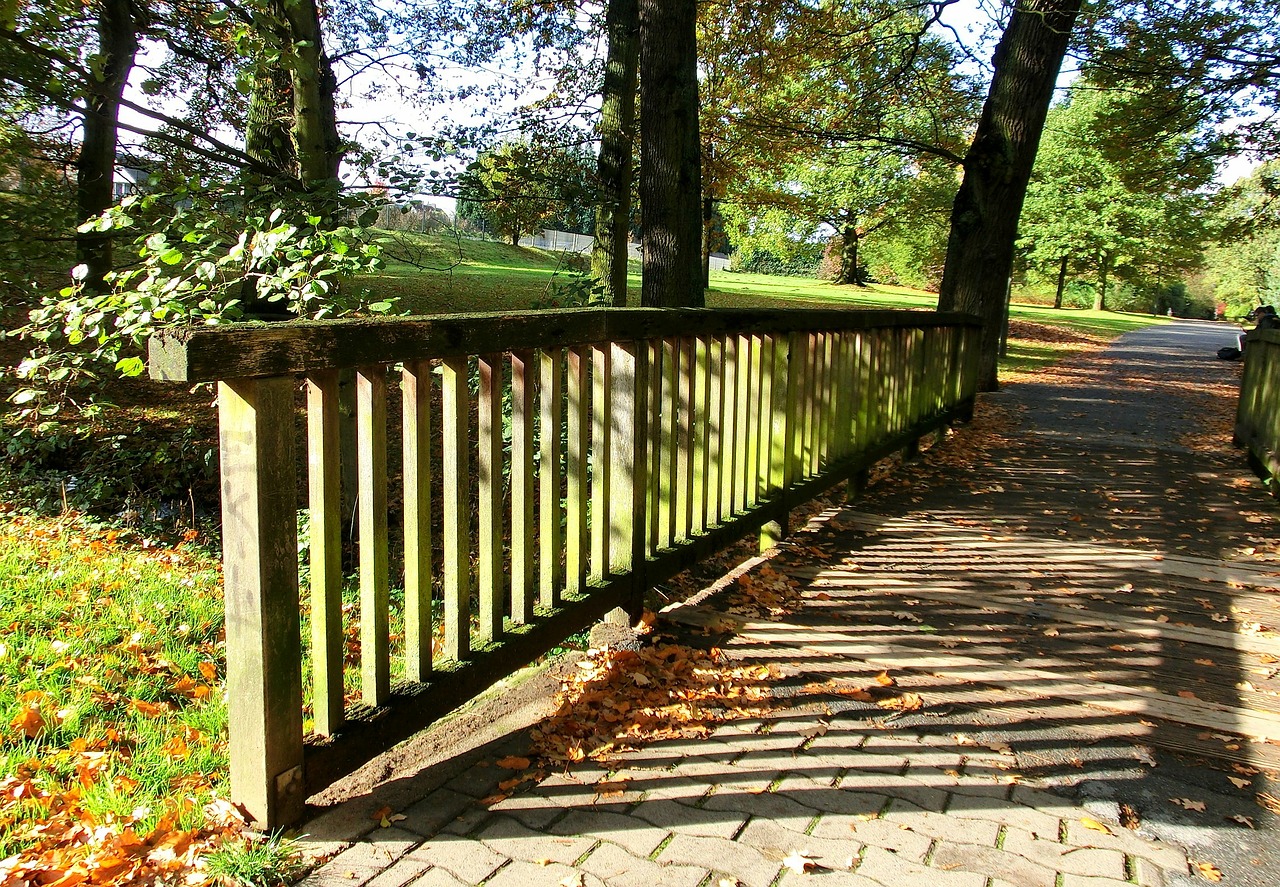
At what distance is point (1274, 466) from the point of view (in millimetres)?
7969

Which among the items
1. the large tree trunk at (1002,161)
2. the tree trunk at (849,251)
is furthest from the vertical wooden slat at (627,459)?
the tree trunk at (849,251)

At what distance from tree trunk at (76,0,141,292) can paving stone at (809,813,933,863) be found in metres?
5.51

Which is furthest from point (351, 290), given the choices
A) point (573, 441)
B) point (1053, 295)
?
point (1053, 295)

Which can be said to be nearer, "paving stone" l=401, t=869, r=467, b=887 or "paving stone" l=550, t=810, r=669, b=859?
"paving stone" l=401, t=869, r=467, b=887

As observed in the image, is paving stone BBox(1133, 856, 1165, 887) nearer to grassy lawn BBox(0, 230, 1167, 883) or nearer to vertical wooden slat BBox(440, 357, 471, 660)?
vertical wooden slat BBox(440, 357, 471, 660)

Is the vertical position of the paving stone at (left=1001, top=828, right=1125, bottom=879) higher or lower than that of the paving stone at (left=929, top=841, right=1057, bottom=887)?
lower

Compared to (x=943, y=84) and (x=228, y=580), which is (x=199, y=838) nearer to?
(x=228, y=580)

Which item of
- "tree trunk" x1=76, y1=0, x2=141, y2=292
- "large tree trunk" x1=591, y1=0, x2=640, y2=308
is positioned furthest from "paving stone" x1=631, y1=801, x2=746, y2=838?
"large tree trunk" x1=591, y1=0, x2=640, y2=308

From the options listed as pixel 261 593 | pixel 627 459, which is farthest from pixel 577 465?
pixel 261 593

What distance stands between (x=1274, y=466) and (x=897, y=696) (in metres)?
6.16

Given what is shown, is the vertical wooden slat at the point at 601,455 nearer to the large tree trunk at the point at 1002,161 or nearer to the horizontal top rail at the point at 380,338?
the horizontal top rail at the point at 380,338

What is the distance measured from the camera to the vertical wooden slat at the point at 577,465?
3.53 m

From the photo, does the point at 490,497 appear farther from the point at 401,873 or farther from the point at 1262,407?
the point at 1262,407

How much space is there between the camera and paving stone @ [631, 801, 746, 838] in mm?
2635
